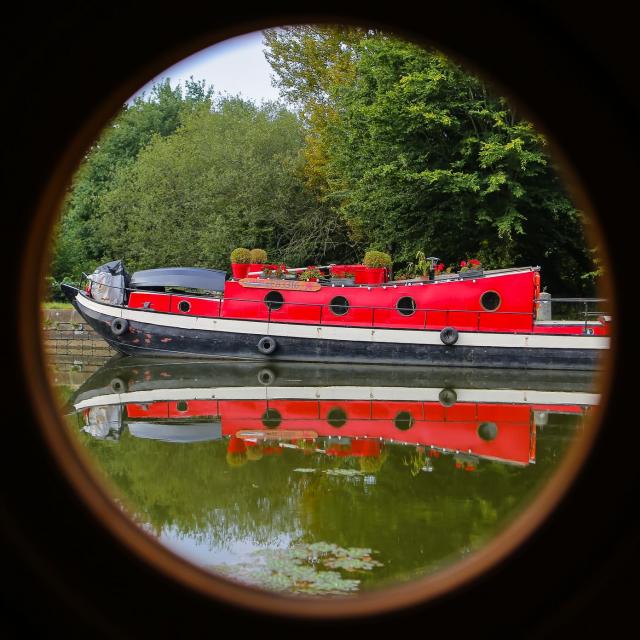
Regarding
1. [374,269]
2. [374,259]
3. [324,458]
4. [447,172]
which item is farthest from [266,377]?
[447,172]

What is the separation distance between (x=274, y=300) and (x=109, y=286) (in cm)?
372

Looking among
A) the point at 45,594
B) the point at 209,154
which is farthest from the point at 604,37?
the point at 209,154

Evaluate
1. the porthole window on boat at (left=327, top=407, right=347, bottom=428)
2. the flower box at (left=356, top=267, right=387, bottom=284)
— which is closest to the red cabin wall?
the flower box at (left=356, top=267, right=387, bottom=284)

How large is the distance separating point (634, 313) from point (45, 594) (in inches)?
51.2

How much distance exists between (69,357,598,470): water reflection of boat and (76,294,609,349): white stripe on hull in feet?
1.93

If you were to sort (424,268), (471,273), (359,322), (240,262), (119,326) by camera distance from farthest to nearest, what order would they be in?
1. (240,262)
2. (119,326)
3. (424,268)
4. (359,322)
5. (471,273)

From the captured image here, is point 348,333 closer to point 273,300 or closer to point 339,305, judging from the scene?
point 339,305

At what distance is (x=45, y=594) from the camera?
1699 mm

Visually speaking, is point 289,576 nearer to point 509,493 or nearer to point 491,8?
point 509,493

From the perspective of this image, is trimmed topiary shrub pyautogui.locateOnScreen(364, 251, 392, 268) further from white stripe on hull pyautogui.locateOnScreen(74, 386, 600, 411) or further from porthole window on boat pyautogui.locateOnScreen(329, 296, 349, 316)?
white stripe on hull pyautogui.locateOnScreen(74, 386, 600, 411)

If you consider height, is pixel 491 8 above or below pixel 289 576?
above

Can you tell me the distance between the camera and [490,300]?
1589 centimetres

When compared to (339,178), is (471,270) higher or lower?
lower

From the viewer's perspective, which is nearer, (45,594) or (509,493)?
(45,594)
